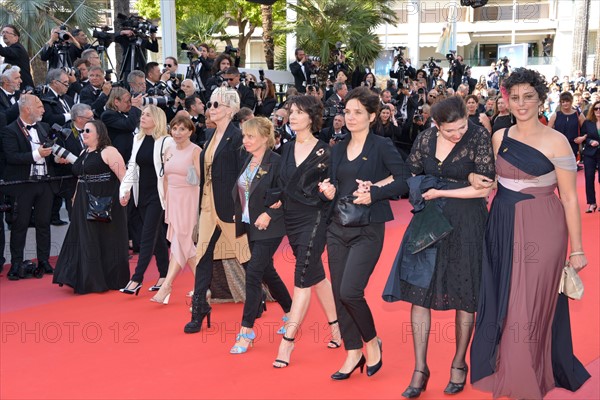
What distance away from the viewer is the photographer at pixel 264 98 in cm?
1149

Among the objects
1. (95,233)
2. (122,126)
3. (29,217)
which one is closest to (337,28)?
(122,126)

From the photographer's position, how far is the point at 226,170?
6098 millimetres

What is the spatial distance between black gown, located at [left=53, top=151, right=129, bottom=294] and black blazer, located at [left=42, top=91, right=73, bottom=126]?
1.80 metres

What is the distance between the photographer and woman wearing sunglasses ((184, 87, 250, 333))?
6.09m

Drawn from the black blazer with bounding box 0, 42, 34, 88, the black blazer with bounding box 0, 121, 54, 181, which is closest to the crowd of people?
the black blazer with bounding box 0, 121, 54, 181

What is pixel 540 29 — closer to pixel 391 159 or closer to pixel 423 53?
pixel 423 53

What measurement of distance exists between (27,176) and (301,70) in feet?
23.9

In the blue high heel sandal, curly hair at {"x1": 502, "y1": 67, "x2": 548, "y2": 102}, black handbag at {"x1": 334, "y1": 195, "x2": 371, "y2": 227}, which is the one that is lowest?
the blue high heel sandal

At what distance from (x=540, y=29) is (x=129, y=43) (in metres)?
39.1

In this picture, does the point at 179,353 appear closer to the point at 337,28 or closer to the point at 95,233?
the point at 95,233

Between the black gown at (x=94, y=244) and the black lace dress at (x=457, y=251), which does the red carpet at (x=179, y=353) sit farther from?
the black lace dress at (x=457, y=251)

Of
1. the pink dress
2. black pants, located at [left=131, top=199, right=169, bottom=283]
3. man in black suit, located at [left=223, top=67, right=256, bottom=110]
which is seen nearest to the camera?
the pink dress

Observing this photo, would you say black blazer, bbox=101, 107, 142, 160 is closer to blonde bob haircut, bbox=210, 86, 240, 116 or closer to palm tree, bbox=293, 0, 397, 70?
blonde bob haircut, bbox=210, 86, 240, 116

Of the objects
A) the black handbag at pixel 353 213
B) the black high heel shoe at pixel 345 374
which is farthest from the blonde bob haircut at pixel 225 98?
the black high heel shoe at pixel 345 374
